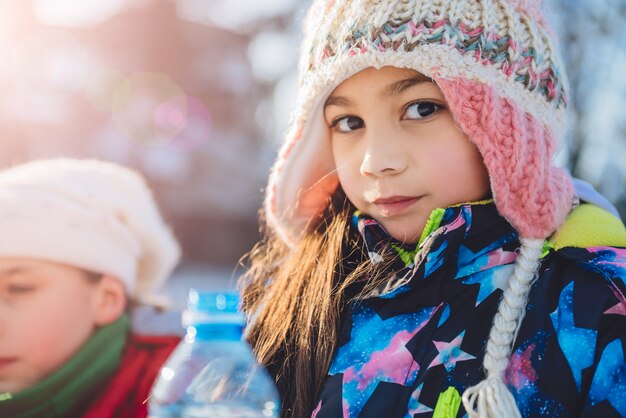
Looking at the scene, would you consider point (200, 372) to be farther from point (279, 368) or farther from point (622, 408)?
point (622, 408)

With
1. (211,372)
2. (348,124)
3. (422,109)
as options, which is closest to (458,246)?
(422,109)

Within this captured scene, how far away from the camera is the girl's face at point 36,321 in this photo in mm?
1484

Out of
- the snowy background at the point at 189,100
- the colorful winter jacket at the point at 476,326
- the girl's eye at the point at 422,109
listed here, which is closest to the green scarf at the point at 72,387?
the colorful winter jacket at the point at 476,326

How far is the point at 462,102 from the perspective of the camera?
1464 mm

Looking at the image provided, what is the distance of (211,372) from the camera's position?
1182mm

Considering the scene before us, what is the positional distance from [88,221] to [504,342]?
99cm

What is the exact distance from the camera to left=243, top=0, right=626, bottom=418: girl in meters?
1.28

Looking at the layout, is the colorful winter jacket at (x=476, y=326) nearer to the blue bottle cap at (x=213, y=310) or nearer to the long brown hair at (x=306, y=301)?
the long brown hair at (x=306, y=301)

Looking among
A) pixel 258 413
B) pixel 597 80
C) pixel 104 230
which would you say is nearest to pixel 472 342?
pixel 258 413

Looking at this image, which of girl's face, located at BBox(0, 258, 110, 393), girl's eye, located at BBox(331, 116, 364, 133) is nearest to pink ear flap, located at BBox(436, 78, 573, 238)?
girl's eye, located at BBox(331, 116, 364, 133)

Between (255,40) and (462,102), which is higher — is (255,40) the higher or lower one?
the higher one

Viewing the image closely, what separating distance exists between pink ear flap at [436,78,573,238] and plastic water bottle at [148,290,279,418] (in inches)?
25.9

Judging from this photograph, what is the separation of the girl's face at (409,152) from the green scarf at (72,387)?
0.70m

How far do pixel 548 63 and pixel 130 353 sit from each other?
3.93 ft
